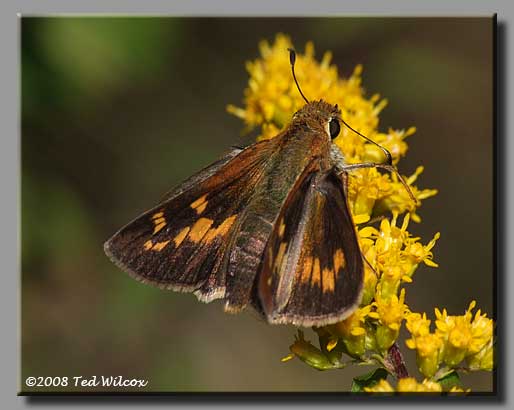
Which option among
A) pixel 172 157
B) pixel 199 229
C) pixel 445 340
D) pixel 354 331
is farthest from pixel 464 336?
pixel 172 157

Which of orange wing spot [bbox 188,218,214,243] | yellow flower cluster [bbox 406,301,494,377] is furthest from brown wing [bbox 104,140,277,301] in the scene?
yellow flower cluster [bbox 406,301,494,377]

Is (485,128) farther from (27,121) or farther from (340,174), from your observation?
(27,121)

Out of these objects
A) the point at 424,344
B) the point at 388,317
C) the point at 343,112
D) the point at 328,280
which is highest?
the point at 343,112

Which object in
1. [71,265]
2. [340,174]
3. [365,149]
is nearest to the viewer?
[340,174]

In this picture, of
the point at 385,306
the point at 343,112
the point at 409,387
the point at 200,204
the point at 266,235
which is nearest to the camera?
the point at 409,387

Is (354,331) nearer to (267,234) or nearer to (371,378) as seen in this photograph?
(371,378)

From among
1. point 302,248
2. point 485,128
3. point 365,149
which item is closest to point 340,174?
point 302,248
